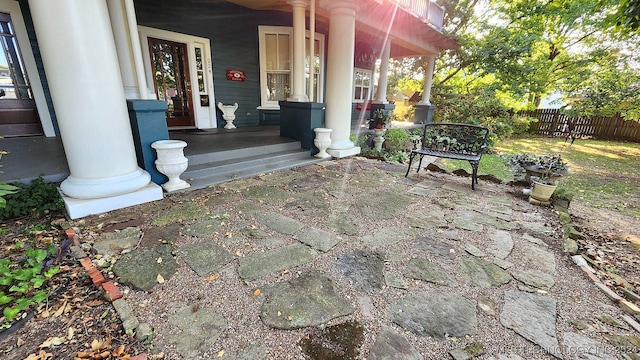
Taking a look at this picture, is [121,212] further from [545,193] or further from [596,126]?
[596,126]

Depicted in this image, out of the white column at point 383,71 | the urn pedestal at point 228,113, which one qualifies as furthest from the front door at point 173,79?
the white column at point 383,71

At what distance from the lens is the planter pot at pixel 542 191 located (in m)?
3.11

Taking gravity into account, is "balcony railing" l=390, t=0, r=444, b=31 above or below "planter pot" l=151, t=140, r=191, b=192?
above

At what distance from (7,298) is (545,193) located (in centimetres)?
469

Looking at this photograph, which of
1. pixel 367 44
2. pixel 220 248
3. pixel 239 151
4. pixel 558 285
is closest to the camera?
pixel 558 285

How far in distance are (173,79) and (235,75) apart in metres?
1.28

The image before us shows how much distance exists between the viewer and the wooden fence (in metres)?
10.5

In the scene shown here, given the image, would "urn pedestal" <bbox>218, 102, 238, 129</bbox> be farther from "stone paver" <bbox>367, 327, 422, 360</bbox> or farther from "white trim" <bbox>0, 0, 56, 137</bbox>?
"stone paver" <bbox>367, 327, 422, 360</bbox>

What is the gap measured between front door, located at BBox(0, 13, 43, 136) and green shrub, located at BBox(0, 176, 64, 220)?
2.97m

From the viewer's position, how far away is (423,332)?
1.38 m

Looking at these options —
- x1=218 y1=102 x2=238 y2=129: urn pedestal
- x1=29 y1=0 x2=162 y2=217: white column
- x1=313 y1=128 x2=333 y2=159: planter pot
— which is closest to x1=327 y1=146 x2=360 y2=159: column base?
Answer: x1=313 y1=128 x2=333 y2=159: planter pot

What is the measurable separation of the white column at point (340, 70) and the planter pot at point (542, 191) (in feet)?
9.76

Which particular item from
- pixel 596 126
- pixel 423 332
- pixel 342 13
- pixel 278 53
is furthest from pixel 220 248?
pixel 596 126

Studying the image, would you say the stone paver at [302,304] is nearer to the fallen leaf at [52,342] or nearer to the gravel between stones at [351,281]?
the gravel between stones at [351,281]
